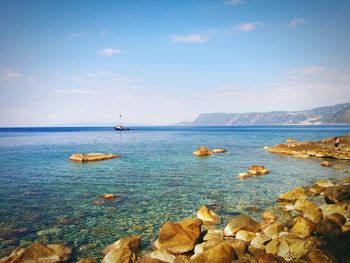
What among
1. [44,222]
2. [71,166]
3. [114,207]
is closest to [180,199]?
[114,207]

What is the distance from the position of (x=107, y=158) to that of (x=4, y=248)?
3419 centimetres

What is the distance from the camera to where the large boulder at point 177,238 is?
1195 centimetres

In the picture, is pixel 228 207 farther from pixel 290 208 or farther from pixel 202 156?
pixel 202 156

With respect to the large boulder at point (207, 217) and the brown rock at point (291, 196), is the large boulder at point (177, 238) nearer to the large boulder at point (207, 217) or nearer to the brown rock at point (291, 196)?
the large boulder at point (207, 217)

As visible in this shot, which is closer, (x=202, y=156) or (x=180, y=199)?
(x=180, y=199)

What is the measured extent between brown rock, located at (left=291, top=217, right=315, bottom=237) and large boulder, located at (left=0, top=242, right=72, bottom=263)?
→ 10.7 meters

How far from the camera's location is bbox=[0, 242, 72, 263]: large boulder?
426 inches

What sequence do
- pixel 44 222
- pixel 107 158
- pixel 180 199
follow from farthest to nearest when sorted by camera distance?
pixel 107 158 < pixel 180 199 < pixel 44 222

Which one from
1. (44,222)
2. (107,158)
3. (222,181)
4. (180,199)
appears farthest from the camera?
(107,158)

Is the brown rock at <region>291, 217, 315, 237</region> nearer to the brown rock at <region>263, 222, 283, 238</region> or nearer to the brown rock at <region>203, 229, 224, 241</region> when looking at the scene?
the brown rock at <region>263, 222, 283, 238</region>

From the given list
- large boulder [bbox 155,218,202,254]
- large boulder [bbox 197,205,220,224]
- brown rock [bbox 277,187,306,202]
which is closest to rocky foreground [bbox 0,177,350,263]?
large boulder [bbox 155,218,202,254]

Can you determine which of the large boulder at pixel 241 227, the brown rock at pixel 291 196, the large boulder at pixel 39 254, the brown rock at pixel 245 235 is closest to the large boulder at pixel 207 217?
the large boulder at pixel 241 227

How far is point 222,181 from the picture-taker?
27.6 meters

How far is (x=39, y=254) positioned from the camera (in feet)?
36.7
